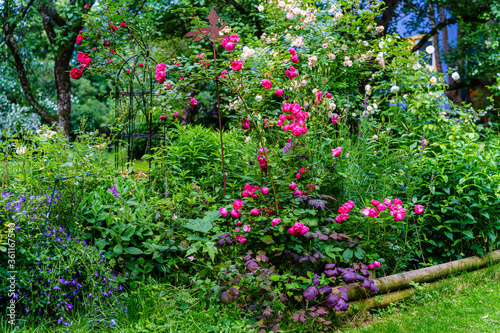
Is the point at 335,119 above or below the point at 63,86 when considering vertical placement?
below

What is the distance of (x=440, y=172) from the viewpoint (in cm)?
317

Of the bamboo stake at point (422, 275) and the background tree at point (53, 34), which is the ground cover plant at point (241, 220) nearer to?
the bamboo stake at point (422, 275)

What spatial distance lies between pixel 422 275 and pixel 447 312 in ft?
1.23

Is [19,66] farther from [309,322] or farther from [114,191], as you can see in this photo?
[309,322]

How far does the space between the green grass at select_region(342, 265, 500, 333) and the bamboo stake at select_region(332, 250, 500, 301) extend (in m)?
0.08

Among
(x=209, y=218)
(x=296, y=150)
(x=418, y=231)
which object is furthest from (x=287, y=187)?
(x=418, y=231)

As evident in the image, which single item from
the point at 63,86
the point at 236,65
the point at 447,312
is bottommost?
the point at 447,312

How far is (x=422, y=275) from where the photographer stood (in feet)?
9.54

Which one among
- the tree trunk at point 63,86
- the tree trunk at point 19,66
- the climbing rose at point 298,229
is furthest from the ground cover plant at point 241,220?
the tree trunk at point 19,66

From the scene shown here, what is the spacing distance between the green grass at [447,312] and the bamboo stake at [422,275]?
0.08m

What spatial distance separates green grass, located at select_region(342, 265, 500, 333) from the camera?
2393 millimetres

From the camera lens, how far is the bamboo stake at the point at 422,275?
102 inches

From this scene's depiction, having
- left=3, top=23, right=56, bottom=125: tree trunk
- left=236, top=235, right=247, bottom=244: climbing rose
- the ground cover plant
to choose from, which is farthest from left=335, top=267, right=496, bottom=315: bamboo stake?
left=3, top=23, right=56, bottom=125: tree trunk

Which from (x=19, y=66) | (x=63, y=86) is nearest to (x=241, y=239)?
(x=63, y=86)
